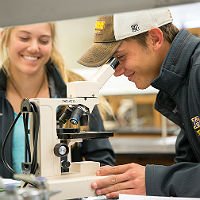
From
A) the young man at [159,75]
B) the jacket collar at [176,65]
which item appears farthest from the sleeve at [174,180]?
the jacket collar at [176,65]

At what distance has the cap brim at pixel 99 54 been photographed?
62.6 inches

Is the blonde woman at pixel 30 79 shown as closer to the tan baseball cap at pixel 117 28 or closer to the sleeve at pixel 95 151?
the sleeve at pixel 95 151

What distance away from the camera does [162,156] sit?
3471mm

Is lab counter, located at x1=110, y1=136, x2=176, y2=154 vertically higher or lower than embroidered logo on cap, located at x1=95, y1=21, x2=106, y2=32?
lower

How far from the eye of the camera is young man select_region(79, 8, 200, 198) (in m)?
1.41

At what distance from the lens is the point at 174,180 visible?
139 cm

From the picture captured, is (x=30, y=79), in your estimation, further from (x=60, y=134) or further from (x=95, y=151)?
(x=60, y=134)

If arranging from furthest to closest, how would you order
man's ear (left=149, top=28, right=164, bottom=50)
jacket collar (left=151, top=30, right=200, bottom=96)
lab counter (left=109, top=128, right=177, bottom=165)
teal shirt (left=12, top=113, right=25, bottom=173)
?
lab counter (left=109, top=128, right=177, bottom=165)
teal shirt (left=12, top=113, right=25, bottom=173)
man's ear (left=149, top=28, right=164, bottom=50)
jacket collar (left=151, top=30, right=200, bottom=96)

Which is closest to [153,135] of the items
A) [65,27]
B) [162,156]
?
Answer: [162,156]

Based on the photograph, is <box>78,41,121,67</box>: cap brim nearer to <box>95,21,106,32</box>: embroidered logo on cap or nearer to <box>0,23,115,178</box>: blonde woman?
<box>95,21,106,32</box>: embroidered logo on cap

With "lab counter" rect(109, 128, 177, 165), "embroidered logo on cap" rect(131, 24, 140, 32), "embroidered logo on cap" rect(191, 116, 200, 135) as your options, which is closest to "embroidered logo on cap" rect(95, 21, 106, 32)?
"embroidered logo on cap" rect(131, 24, 140, 32)

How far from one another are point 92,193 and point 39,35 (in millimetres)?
993

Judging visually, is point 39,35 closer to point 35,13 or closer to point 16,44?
point 16,44

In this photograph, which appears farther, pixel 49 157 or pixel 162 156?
pixel 162 156
